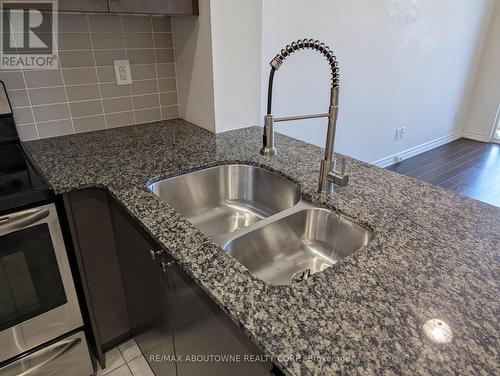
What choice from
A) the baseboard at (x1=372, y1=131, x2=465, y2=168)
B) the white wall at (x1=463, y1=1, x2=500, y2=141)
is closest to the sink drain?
the baseboard at (x1=372, y1=131, x2=465, y2=168)

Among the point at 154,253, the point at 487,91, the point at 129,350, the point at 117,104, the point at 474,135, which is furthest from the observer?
the point at 474,135

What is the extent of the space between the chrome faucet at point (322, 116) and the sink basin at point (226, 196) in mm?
232

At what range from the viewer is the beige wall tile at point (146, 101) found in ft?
5.97

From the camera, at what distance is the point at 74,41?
154 centimetres

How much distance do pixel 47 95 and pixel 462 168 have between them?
409 centimetres

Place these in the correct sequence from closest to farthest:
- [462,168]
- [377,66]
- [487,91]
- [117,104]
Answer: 1. [117,104]
2. [377,66]
3. [462,168]
4. [487,91]

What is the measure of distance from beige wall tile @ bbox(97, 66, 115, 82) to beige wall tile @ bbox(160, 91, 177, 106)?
0.28 m

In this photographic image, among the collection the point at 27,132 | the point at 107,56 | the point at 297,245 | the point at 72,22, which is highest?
the point at 72,22

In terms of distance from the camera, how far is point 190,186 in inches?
55.2

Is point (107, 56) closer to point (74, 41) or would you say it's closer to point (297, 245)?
point (74, 41)

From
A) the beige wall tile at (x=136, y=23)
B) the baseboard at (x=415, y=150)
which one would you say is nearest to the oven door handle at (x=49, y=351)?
the beige wall tile at (x=136, y=23)

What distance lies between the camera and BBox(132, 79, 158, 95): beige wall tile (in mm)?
1786

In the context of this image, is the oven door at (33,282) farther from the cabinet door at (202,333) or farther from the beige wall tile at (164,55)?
the beige wall tile at (164,55)

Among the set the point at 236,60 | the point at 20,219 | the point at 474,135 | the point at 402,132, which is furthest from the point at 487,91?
the point at 20,219
